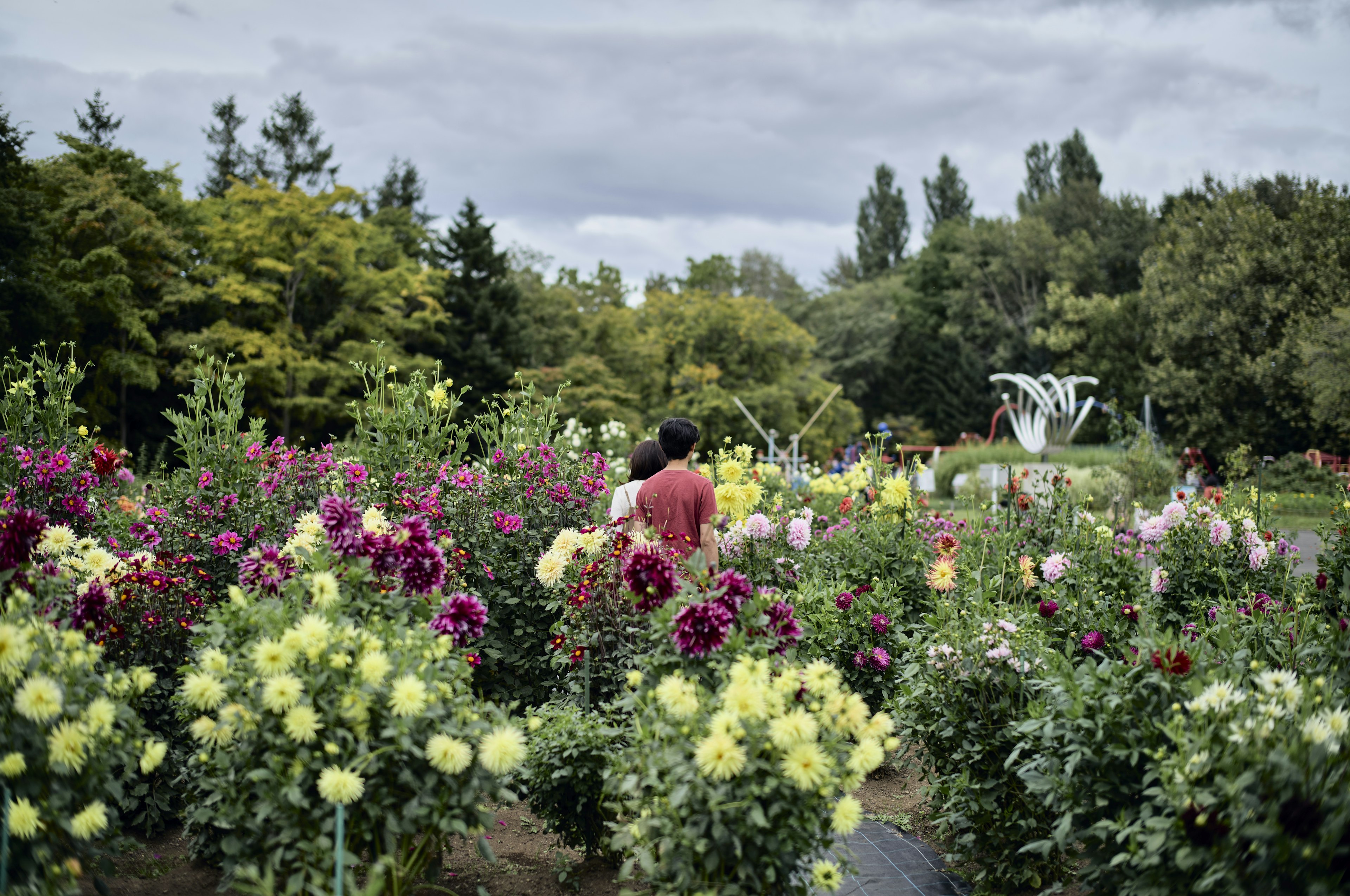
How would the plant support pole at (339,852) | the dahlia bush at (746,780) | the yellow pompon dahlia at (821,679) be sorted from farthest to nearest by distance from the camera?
the yellow pompon dahlia at (821,679) < the dahlia bush at (746,780) < the plant support pole at (339,852)

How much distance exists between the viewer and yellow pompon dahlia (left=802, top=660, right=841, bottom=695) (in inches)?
84.7

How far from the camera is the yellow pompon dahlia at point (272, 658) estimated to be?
78.6 inches

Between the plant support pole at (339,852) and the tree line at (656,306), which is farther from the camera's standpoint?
the tree line at (656,306)

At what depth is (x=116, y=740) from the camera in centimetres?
204

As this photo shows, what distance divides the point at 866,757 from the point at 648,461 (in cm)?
227

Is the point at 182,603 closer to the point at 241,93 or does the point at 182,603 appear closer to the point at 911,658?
the point at 911,658

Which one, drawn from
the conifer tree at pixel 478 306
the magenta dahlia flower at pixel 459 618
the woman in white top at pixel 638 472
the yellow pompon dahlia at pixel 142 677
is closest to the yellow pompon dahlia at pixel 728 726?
the magenta dahlia flower at pixel 459 618

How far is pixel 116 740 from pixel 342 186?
72.0ft

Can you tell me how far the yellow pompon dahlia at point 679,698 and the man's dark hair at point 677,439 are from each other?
1759 mm

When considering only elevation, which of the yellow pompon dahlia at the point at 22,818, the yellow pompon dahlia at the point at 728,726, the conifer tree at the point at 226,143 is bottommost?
the yellow pompon dahlia at the point at 22,818

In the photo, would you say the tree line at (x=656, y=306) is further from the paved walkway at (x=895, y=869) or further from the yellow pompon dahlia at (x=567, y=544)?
the paved walkway at (x=895, y=869)

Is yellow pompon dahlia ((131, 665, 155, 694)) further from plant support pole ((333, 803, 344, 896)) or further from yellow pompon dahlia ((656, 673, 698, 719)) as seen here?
yellow pompon dahlia ((656, 673, 698, 719))

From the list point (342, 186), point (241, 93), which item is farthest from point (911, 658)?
point (241, 93)

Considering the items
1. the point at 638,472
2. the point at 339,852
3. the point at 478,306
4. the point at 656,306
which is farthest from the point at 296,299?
the point at 339,852
